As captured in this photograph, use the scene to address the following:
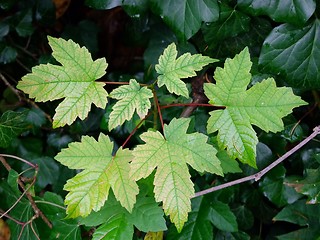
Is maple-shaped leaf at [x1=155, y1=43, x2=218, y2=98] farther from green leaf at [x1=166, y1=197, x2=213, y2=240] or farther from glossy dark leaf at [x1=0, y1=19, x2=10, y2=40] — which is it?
glossy dark leaf at [x1=0, y1=19, x2=10, y2=40]

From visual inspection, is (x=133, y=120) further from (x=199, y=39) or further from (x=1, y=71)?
(x=1, y=71)

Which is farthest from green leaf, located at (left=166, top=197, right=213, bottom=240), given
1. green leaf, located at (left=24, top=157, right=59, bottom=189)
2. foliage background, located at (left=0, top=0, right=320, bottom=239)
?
green leaf, located at (left=24, top=157, right=59, bottom=189)

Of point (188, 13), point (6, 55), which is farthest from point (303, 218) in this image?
point (6, 55)

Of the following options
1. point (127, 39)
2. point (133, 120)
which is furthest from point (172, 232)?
point (127, 39)

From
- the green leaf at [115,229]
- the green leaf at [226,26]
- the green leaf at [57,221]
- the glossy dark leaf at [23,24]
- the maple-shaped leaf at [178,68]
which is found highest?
the maple-shaped leaf at [178,68]

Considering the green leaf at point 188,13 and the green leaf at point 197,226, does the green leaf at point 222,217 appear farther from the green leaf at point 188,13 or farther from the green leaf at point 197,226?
the green leaf at point 188,13

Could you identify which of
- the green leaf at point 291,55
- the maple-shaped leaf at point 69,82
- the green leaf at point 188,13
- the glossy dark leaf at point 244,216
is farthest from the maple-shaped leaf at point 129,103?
the glossy dark leaf at point 244,216
